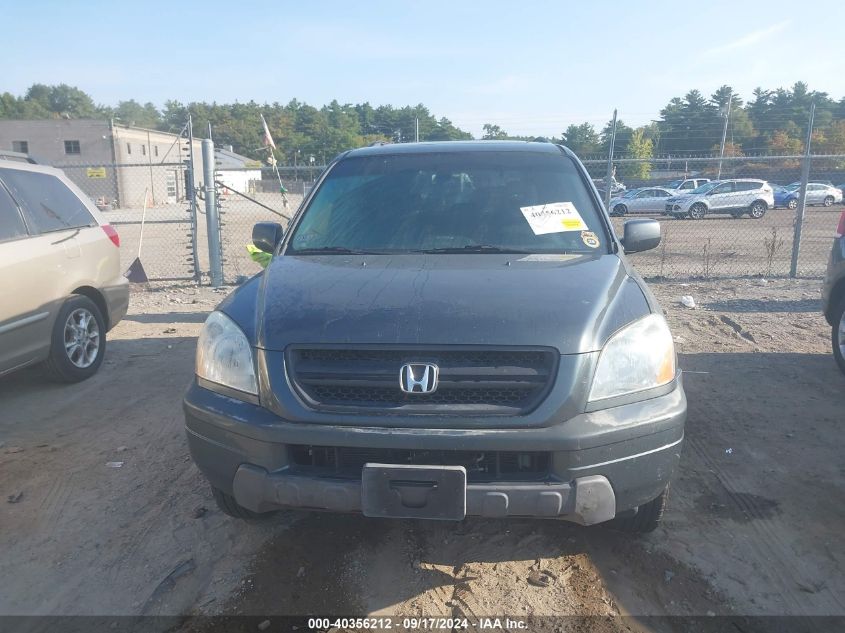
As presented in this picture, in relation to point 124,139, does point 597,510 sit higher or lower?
lower

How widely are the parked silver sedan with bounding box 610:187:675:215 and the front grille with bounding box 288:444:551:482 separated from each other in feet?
95.2

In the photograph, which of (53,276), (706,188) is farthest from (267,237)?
(706,188)

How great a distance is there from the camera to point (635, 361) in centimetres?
262

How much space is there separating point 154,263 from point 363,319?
11710 mm

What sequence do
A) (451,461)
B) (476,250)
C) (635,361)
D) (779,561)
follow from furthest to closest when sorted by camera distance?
1. (476,250)
2. (779,561)
3. (635,361)
4. (451,461)

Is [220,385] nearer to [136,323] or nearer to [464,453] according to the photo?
[464,453]

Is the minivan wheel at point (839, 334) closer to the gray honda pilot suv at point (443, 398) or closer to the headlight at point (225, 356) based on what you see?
the gray honda pilot suv at point (443, 398)

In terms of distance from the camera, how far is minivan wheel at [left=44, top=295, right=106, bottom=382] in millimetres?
5344

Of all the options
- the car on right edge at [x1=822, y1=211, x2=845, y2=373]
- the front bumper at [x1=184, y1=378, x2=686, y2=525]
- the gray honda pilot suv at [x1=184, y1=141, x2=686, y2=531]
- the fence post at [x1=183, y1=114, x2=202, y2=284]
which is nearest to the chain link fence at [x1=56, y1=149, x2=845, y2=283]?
the fence post at [x1=183, y1=114, x2=202, y2=284]

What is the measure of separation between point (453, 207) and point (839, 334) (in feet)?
12.6

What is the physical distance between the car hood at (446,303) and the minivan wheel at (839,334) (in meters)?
3.37

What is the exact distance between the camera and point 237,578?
112 inches

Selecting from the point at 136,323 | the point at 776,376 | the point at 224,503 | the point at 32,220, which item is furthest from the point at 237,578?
the point at 136,323

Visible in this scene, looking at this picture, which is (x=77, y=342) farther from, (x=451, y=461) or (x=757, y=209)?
(x=757, y=209)
